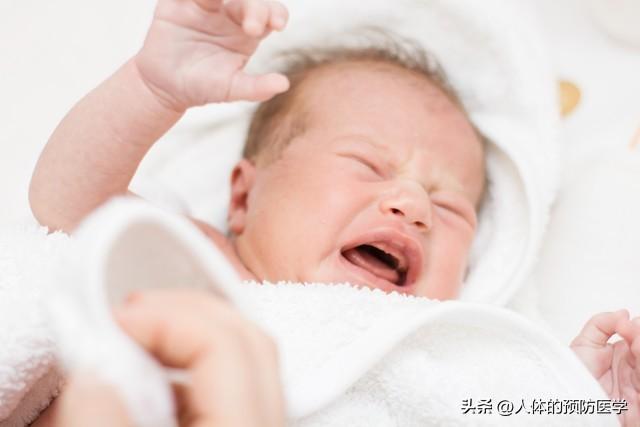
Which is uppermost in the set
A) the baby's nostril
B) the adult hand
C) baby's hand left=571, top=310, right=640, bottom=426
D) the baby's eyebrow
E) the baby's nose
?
the adult hand

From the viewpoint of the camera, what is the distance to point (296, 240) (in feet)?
3.78

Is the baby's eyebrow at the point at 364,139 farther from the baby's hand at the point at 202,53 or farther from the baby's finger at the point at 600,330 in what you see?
the baby's finger at the point at 600,330

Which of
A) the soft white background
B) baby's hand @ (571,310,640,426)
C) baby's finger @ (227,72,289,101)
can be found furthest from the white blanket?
the soft white background

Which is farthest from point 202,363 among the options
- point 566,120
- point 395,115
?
point 566,120

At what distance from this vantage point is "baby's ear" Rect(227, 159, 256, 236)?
130cm

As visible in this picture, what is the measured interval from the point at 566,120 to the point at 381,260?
1.94 feet

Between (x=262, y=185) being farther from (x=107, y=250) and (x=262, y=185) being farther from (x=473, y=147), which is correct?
(x=107, y=250)

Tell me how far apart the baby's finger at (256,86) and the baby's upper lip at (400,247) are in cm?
24

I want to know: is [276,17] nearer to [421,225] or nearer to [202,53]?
[202,53]

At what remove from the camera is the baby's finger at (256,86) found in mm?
985

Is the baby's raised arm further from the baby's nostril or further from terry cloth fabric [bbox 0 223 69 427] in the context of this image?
the baby's nostril

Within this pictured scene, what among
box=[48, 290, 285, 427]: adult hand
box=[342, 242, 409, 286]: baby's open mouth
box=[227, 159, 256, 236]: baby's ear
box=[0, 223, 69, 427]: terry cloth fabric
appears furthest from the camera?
box=[227, 159, 256, 236]: baby's ear

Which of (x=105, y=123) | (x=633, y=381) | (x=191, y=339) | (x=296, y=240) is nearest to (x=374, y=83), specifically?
(x=296, y=240)

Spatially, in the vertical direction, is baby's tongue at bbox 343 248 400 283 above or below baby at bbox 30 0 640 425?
below
